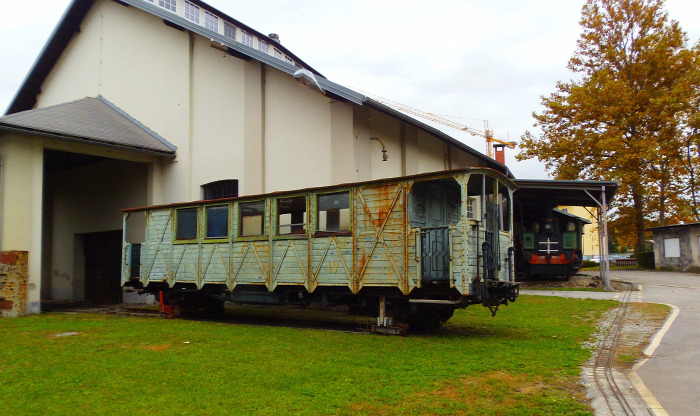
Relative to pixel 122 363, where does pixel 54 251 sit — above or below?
above

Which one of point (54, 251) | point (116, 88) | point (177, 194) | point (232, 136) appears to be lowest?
point (54, 251)

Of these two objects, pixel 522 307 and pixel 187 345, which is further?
pixel 522 307

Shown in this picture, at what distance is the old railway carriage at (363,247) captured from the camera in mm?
9797

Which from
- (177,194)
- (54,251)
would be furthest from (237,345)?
(54,251)

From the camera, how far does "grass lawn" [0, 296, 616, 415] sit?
5820 mm

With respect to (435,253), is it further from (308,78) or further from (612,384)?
(308,78)

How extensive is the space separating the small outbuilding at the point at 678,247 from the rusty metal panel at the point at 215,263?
25712 mm

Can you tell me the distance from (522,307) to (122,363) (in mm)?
10575

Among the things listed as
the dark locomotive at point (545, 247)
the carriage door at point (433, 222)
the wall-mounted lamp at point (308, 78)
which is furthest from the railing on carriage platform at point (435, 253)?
the dark locomotive at point (545, 247)

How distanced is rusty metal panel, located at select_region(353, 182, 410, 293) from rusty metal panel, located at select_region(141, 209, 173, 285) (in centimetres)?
602

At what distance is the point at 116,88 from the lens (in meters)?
21.3

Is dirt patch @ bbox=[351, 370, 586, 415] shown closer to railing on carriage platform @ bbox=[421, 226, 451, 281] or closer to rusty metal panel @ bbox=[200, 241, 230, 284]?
railing on carriage platform @ bbox=[421, 226, 451, 281]

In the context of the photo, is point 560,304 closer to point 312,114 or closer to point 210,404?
point 312,114

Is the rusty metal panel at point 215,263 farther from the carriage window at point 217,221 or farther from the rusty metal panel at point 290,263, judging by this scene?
the rusty metal panel at point 290,263
